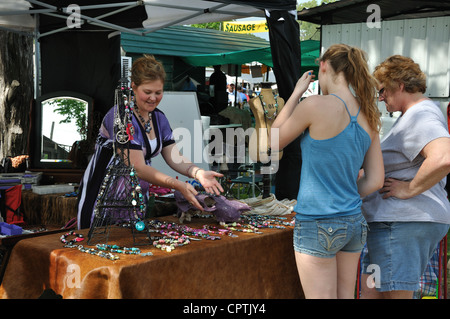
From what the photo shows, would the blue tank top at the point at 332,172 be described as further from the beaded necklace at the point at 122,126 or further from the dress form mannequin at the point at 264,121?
the dress form mannequin at the point at 264,121

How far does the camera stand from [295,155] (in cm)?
395

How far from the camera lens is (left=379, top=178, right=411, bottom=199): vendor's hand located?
2.05m

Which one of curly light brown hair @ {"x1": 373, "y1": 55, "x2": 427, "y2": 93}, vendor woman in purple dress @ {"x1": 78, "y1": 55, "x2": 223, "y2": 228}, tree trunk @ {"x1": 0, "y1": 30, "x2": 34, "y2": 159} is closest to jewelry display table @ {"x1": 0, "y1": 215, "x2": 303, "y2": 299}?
vendor woman in purple dress @ {"x1": 78, "y1": 55, "x2": 223, "y2": 228}

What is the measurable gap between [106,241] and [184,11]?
145 inches

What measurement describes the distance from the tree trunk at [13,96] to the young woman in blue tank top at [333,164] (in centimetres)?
511

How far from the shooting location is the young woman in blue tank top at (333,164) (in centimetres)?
182

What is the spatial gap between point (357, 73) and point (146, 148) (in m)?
1.11

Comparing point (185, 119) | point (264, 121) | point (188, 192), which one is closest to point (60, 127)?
point (185, 119)

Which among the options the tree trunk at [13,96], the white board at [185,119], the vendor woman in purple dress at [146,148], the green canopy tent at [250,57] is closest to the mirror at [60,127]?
the tree trunk at [13,96]

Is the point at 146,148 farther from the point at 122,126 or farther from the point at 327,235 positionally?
the point at 327,235

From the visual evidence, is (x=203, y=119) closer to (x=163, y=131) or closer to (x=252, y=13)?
(x=252, y=13)

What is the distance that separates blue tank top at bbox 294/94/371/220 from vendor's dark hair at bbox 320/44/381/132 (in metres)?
0.09
